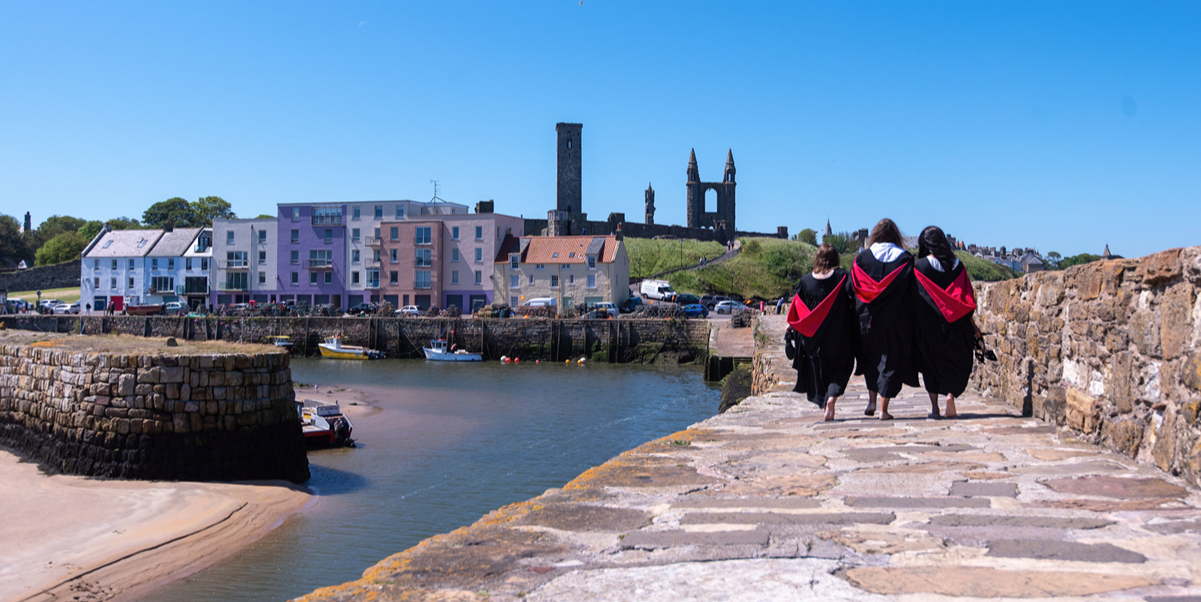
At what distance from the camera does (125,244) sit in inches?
3091

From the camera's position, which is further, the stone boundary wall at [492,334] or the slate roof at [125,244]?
the slate roof at [125,244]

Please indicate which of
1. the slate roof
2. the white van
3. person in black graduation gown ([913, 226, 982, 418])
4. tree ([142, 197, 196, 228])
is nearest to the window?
the white van

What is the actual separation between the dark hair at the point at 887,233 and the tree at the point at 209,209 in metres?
109

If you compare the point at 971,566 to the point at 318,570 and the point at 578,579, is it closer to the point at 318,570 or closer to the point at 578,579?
the point at 578,579

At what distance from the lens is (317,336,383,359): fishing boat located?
5462 cm

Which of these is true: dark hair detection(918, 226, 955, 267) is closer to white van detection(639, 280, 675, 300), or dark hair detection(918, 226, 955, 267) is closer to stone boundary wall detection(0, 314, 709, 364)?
stone boundary wall detection(0, 314, 709, 364)

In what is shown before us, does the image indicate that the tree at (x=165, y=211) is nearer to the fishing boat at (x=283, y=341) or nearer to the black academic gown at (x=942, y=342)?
the fishing boat at (x=283, y=341)

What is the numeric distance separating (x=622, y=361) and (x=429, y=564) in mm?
49498

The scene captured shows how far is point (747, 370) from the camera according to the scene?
26.6m

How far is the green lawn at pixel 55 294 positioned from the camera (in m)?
86.1

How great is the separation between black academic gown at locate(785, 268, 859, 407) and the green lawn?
94.2m

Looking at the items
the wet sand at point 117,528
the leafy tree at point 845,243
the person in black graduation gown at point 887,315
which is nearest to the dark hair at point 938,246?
the person in black graduation gown at point 887,315

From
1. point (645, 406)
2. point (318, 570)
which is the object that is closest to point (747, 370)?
point (645, 406)

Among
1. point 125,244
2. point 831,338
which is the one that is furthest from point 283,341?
point 831,338
